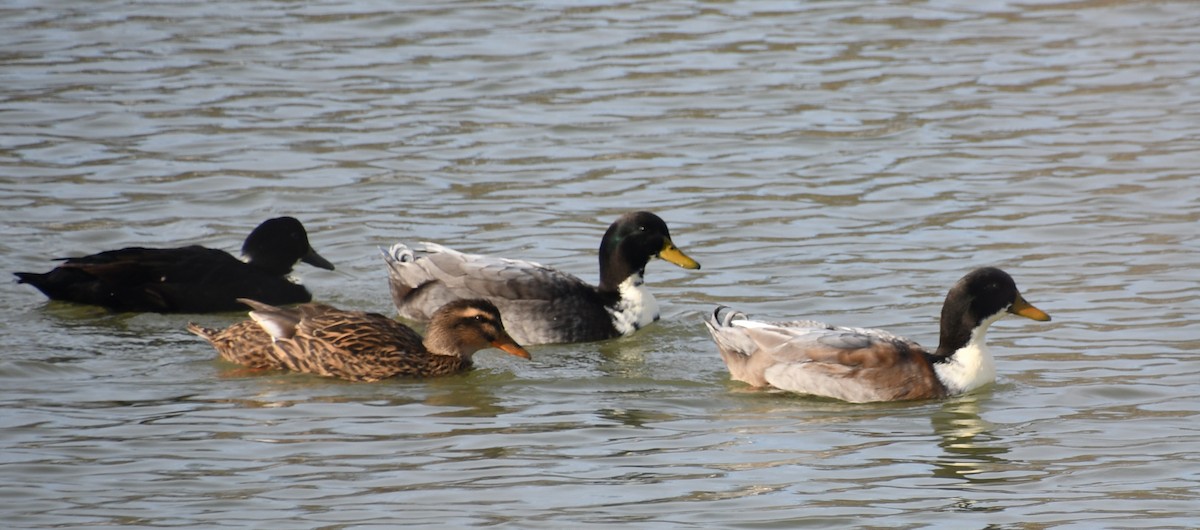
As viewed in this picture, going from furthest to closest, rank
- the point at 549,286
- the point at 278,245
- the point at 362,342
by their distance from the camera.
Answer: the point at 278,245, the point at 549,286, the point at 362,342

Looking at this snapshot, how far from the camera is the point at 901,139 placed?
1694 centimetres

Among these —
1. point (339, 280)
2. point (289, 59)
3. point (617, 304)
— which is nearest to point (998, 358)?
point (617, 304)

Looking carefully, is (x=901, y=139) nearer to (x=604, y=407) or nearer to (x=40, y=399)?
(x=604, y=407)

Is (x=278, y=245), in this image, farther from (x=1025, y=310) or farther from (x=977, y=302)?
(x=1025, y=310)

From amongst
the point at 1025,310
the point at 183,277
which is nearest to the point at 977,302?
the point at 1025,310

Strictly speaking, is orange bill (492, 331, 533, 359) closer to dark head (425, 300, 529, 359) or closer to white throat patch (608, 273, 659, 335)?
dark head (425, 300, 529, 359)

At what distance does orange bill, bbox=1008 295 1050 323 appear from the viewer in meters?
11.2

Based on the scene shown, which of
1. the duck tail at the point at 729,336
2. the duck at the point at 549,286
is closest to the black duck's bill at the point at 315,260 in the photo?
the duck at the point at 549,286

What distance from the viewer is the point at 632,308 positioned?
41.8ft

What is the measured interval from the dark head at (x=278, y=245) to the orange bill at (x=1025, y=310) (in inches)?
194

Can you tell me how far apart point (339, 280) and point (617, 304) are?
2.37m

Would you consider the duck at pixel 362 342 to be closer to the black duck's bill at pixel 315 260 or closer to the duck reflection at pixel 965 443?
the black duck's bill at pixel 315 260

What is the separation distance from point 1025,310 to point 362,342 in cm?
387

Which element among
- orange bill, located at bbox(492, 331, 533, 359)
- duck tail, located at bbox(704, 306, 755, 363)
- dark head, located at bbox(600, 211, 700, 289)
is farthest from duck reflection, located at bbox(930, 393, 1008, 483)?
dark head, located at bbox(600, 211, 700, 289)
